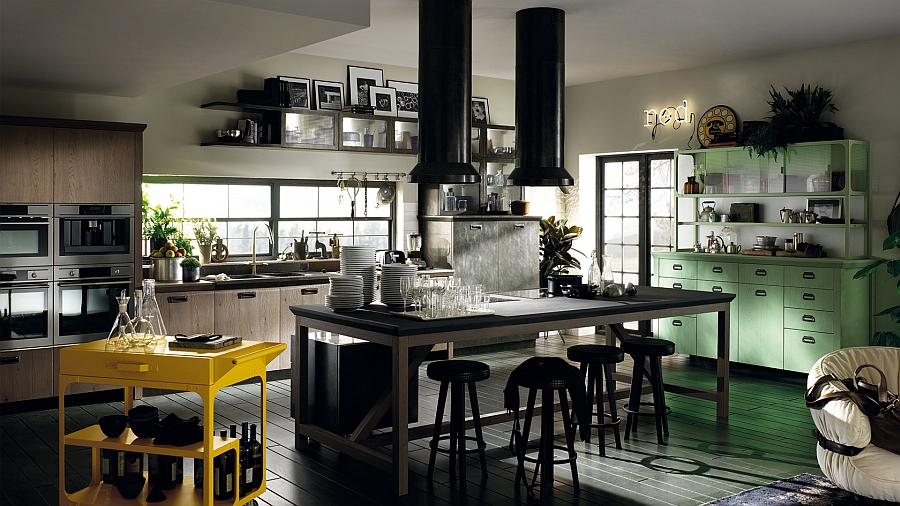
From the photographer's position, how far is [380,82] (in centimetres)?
889

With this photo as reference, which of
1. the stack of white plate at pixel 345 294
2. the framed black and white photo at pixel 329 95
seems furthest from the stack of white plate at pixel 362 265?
the framed black and white photo at pixel 329 95

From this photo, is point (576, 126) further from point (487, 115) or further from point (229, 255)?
point (229, 255)

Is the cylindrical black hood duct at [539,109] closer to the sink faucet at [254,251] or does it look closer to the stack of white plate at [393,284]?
the stack of white plate at [393,284]

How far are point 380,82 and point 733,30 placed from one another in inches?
141

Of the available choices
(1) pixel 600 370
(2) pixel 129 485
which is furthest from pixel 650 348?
(2) pixel 129 485

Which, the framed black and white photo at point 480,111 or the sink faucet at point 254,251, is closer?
the sink faucet at point 254,251

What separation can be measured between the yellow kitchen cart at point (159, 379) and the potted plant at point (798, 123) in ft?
18.5

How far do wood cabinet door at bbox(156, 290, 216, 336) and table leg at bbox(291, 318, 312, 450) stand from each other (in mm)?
1963

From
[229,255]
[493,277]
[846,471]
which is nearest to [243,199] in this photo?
[229,255]

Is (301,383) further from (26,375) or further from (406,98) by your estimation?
(406,98)

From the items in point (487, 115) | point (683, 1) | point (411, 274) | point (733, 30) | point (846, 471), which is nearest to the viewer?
point (846, 471)

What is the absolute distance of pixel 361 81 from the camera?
28.8 feet

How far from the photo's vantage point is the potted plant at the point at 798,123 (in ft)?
25.6

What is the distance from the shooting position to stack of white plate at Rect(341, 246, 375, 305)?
215 inches
